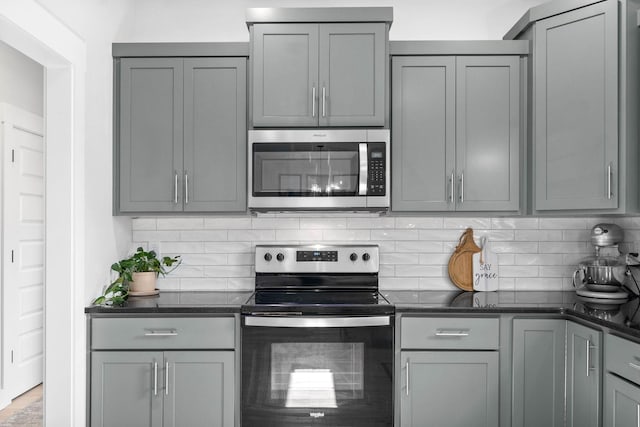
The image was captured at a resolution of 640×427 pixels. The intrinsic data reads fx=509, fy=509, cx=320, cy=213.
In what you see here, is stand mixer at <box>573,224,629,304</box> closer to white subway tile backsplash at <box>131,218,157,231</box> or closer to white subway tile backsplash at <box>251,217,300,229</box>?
white subway tile backsplash at <box>251,217,300,229</box>

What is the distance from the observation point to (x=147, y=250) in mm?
3141

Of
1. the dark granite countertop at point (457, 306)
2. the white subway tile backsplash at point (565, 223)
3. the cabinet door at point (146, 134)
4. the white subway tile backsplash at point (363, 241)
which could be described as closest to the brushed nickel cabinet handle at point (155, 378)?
the dark granite countertop at point (457, 306)

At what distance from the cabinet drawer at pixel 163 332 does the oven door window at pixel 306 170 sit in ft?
2.34

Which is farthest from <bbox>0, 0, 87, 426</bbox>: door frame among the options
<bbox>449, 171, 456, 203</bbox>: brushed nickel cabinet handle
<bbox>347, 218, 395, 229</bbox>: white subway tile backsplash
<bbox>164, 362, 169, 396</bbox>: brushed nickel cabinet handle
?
<bbox>449, 171, 456, 203</bbox>: brushed nickel cabinet handle

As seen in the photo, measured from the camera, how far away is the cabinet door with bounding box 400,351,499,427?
247 centimetres

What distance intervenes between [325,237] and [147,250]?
1.10 meters

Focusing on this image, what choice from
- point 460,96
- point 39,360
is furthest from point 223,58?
point 39,360

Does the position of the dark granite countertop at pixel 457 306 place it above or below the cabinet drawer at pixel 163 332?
above

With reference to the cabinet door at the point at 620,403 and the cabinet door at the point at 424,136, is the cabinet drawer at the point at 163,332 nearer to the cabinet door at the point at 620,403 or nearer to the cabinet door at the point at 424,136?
the cabinet door at the point at 424,136

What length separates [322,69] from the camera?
270 centimetres

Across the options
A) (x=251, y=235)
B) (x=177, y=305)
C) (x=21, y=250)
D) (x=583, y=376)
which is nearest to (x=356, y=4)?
(x=251, y=235)

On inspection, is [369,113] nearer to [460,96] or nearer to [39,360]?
[460,96]

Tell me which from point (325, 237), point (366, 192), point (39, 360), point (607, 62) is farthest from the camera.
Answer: point (39, 360)

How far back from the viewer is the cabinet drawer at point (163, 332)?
249cm
